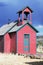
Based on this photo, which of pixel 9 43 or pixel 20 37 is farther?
pixel 9 43

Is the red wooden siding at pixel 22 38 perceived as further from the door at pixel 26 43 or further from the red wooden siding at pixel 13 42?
the red wooden siding at pixel 13 42

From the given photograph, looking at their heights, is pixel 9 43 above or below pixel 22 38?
below

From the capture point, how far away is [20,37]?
30219 mm

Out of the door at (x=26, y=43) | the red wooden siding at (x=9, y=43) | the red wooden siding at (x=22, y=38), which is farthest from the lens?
the red wooden siding at (x=9, y=43)

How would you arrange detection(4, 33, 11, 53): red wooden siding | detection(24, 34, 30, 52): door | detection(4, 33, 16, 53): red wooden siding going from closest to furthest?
detection(24, 34, 30, 52): door
detection(4, 33, 16, 53): red wooden siding
detection(4, 33, 11, 53): red wooden siding

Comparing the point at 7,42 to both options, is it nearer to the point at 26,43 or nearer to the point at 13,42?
the point at 13,42

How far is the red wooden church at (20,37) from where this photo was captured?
30.2 meters

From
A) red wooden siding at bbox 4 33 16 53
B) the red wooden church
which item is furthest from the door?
red wooden siding at bbox 4 33 16 53

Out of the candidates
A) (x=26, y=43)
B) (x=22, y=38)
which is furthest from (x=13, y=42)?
(x=26, y=43)

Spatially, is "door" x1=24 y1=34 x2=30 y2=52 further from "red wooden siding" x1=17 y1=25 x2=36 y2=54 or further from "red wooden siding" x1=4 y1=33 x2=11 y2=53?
"red wooden siding" x1=4 y1=33 x2=11 y2=53

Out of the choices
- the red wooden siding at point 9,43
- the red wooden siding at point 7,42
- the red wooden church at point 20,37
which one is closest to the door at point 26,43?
the red wooden church at point 20,37

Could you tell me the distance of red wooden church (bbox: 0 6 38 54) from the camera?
30.2 meters

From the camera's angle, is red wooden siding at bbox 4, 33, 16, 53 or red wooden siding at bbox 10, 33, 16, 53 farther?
red wooden siding at bbox 4, 33, 16, 53

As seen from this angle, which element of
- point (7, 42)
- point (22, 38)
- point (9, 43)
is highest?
point (22, 38)
